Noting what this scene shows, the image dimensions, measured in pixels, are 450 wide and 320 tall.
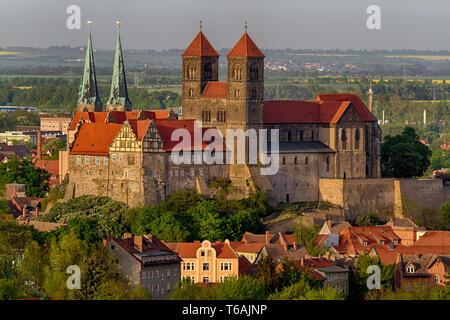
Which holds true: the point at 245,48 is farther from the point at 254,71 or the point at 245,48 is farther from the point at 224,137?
the point at 224,137

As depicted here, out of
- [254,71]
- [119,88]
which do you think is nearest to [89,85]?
[119,88]

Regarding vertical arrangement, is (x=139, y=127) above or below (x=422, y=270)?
above

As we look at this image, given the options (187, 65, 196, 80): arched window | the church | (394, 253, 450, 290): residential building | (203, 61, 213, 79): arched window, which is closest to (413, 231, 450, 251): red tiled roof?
(394, 253, 450, 290): residential building

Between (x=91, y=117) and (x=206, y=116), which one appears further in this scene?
(x=91, y=117)

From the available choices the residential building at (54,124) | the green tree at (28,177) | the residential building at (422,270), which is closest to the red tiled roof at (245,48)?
the residential building at (422,270)

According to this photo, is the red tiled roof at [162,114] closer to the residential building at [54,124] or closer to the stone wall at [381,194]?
the stone wall at [381,194]
